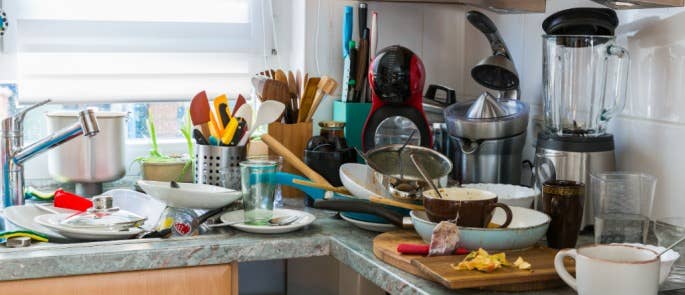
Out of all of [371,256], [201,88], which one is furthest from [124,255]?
[201,88]

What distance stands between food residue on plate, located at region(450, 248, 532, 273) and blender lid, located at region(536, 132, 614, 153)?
0.42m

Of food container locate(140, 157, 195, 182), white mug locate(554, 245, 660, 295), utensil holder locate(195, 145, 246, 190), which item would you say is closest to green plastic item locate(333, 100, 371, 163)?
utensil holder locate(195, 145, 246, 190)

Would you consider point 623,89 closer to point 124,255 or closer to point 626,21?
point 626,21

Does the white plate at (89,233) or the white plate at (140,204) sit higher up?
the white plate at (140,204)

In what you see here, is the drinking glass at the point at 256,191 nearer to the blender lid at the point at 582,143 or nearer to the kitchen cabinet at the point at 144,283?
the kitchen cabinet at the point at 144,283

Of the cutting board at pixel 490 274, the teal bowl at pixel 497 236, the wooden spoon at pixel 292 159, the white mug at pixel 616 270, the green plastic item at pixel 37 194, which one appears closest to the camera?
the white mug at pixel 616 270

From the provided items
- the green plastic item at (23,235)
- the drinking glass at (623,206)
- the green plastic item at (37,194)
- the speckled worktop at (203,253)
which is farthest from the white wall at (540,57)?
the green plastic item at (23,235)

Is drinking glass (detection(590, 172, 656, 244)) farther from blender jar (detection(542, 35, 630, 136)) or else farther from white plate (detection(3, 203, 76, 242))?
white plate (detection(3, 203, 76, 242))

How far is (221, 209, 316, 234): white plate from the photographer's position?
1770 millimetres

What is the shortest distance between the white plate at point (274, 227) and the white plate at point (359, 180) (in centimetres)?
11

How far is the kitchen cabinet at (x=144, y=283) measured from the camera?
1.59m

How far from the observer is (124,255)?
5.32 feet

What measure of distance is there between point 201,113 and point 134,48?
40 cm

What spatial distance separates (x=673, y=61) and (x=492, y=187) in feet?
1.49
